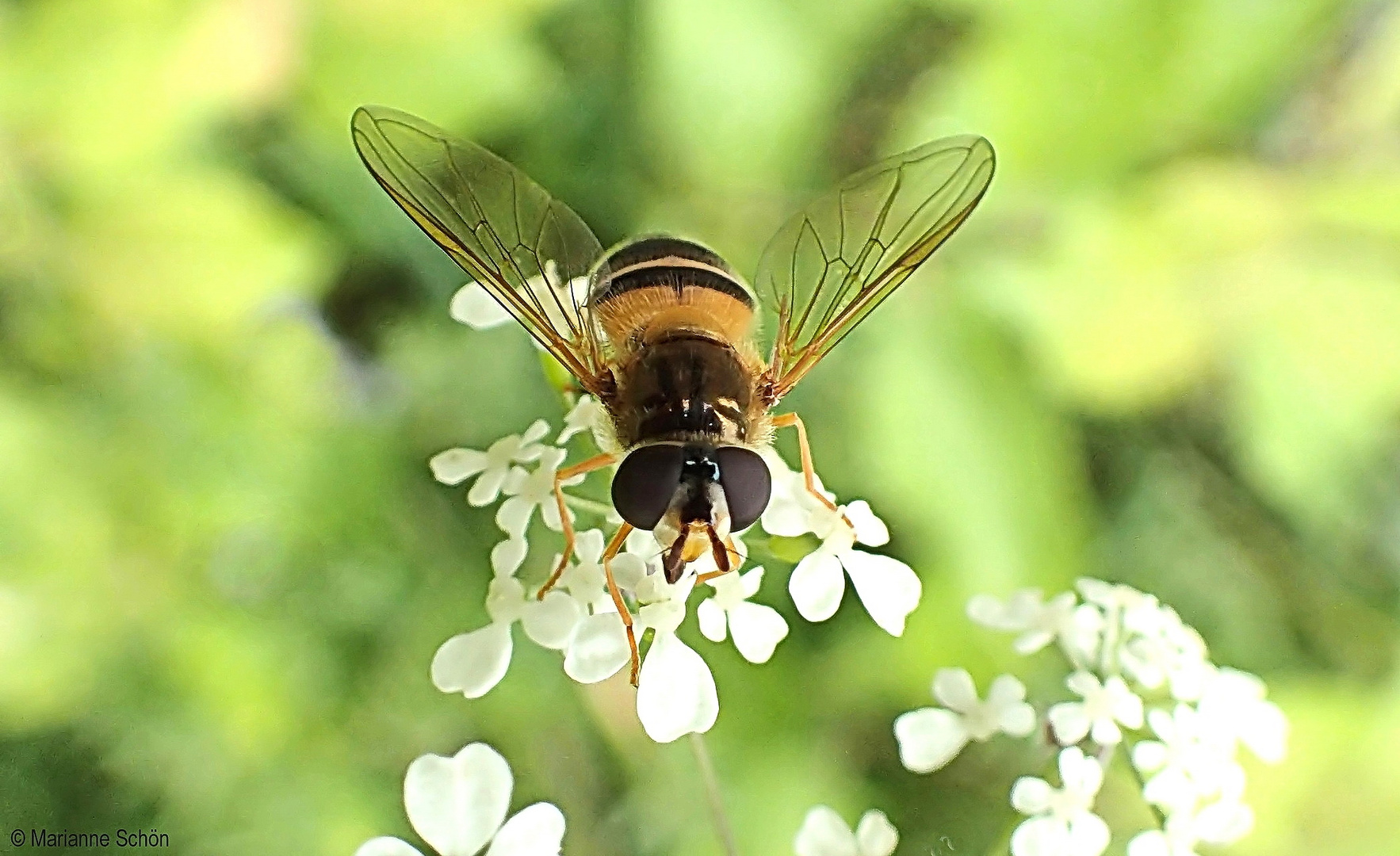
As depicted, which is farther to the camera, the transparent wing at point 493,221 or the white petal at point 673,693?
the transparent wing at point 493,221

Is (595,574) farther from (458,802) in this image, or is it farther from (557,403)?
(557,403)

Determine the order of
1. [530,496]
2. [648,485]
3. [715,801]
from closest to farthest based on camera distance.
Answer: [648,485] → [530,496] → [715,801]

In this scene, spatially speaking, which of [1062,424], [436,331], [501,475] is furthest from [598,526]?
[1062,424]

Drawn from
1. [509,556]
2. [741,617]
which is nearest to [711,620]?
[741,617]

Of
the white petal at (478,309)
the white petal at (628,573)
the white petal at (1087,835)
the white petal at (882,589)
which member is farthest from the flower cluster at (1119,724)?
the white petal at (478,309)

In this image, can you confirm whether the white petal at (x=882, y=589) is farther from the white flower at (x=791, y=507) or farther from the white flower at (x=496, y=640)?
the white flower at (x=496, y=640)

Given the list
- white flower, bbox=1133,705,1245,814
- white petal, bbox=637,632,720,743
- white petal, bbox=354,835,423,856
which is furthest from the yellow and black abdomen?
white flower, bbox=1133,705,1245,814
